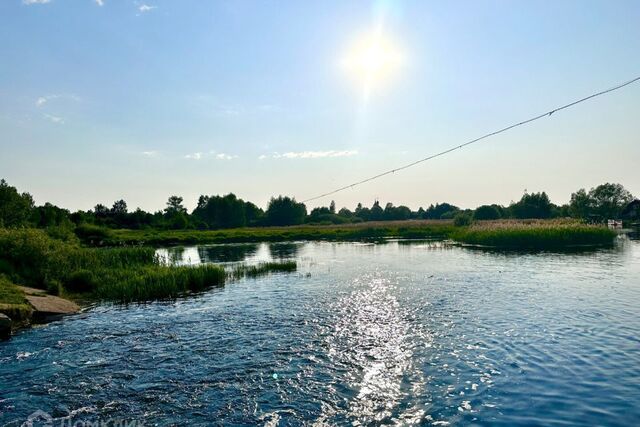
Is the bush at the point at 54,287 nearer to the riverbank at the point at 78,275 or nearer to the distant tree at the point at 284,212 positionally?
the riverbank at the point at 78,275

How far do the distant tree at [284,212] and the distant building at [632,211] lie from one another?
109457mm

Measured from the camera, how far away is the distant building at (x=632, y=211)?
12600 centimetres

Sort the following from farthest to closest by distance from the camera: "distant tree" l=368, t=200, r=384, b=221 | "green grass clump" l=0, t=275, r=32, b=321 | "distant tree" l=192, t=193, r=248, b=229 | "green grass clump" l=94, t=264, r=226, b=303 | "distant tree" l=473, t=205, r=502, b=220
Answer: "distant tree" l=368, t=200, r=384, b=221
"distant tree" l=192, t=193, r=248, b=229
"distant tree" l=473, t=205, r=502, b=220
"green grass clump" l=94, t=264, r=226, b=303
"green grass clump" l=0, t=275, r=32, b=321

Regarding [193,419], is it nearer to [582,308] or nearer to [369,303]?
[369,303]

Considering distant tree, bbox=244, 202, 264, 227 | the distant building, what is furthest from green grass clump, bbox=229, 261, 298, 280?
distant tree, bbox=244, 202, 264, 227

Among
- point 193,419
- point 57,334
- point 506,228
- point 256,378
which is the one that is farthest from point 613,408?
point 506,228

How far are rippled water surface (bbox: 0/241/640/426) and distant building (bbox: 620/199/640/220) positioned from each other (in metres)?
132

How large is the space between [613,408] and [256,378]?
8.75 meters

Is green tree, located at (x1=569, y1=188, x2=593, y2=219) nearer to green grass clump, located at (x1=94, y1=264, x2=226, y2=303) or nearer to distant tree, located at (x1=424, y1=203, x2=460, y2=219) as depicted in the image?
distant tree, located at (x1=424, y1=203, x2=460, y2=219)

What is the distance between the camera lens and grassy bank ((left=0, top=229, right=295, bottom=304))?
80.7 ft

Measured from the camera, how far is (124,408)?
972 cm

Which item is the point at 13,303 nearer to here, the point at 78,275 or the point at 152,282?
the point at 152,282

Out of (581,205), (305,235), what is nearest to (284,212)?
(305,235)

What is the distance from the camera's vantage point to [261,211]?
625ft
